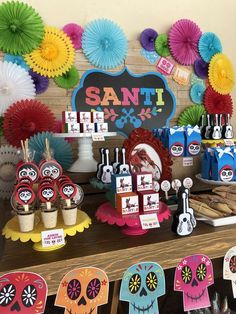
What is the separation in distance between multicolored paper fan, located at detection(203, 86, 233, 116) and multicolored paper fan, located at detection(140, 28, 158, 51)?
50cm

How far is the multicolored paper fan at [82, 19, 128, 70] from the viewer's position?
169 cm

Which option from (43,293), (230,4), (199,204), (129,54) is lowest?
(43,293)

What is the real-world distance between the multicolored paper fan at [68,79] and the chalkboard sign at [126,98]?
0.14 feet

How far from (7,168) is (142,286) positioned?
0.93 meters

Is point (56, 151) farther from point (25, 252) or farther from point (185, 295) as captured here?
point (185, 295)

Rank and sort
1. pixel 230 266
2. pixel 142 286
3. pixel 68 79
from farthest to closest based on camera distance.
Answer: pixel 68 79 < pixel 230 266 < pixel 142 286

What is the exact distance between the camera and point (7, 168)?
1478 millimetres

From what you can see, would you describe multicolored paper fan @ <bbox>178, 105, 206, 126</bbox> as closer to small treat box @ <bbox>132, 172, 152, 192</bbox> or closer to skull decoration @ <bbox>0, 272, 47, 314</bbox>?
small treat box @ <bbox>132, 172, 152, 192</bbox>

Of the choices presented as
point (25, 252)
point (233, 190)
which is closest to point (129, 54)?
point (233, 190)

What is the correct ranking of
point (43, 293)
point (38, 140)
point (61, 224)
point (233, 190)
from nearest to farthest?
1. point (43, 293)
2. point (61, 224)
3. point (233, 190)
4. point (38, 140)

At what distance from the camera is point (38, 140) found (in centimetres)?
138

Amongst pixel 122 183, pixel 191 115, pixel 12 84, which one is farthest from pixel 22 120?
pixel 191 115

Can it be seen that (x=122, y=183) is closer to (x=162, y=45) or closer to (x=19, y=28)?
(x=19, y=28)

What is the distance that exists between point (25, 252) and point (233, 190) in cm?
89
